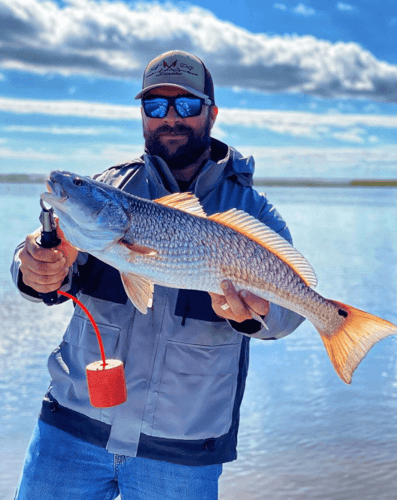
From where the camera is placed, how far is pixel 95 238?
8.36 ft

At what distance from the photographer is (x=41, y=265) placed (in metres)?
2.55

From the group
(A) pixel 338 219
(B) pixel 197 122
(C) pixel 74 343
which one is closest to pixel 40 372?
(C) pixel 74 343

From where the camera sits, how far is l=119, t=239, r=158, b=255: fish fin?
2.59 metres

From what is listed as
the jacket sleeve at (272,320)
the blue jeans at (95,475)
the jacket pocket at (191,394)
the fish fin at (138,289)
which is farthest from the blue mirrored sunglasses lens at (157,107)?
the blue jeans at (95,475)

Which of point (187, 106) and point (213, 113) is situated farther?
point (213, 113)

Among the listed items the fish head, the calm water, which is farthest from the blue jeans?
the calm water

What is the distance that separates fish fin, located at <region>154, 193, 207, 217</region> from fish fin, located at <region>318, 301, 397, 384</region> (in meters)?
0.82

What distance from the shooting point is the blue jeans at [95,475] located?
2898 millimetres

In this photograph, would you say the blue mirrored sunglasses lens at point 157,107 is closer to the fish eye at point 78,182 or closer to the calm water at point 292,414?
the fish eye at point 78,182

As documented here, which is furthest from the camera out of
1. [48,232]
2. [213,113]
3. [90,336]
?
[213,113]

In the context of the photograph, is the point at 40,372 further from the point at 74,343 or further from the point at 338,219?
the point at 338,219

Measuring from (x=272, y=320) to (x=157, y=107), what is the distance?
1.39 meters

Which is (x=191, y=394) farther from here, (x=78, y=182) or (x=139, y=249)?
(x=78, y=182)

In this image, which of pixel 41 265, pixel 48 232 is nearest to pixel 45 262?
pixel 41 265
